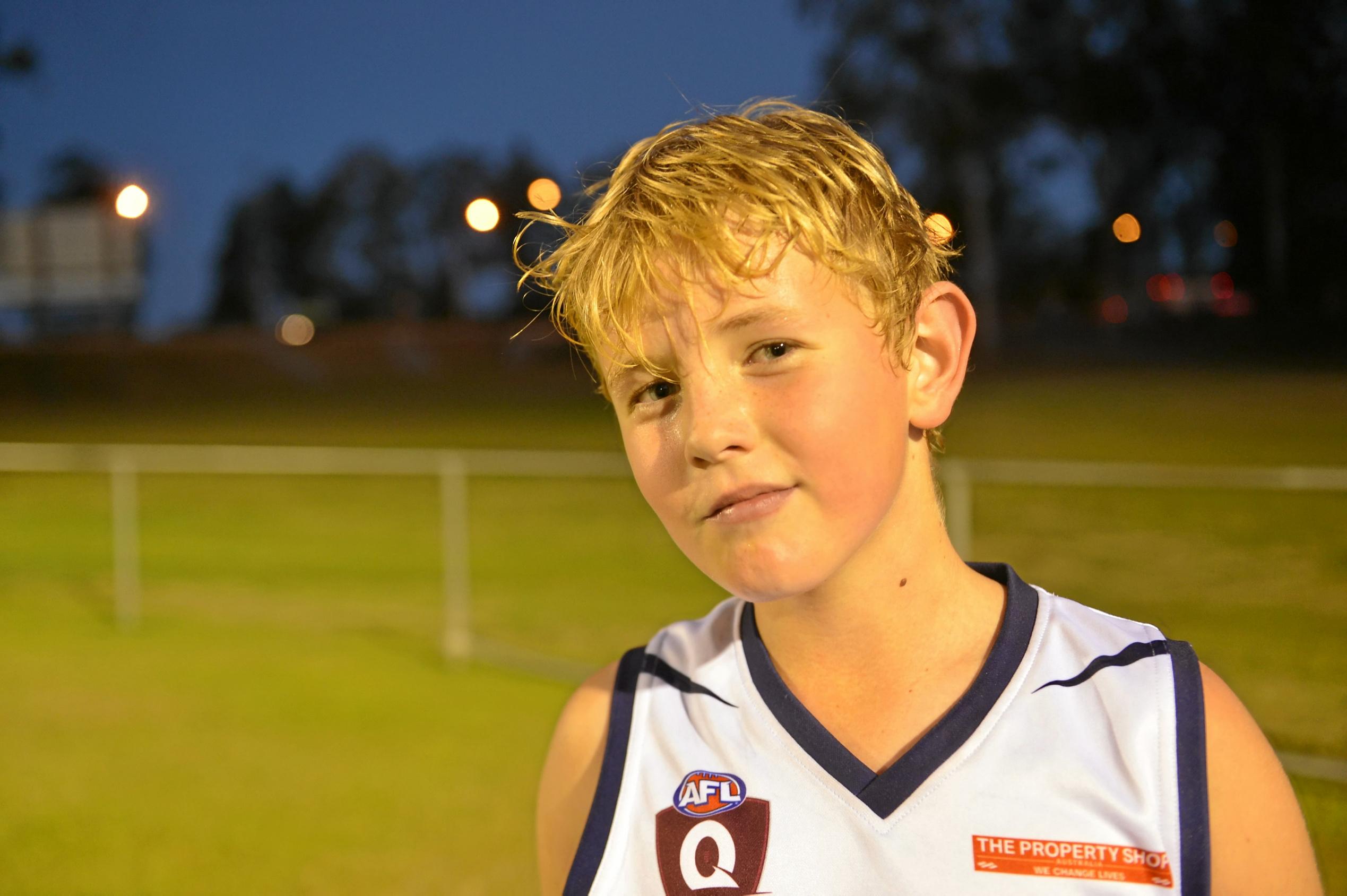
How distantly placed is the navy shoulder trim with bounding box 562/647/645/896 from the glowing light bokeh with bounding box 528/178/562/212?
1.93 ft

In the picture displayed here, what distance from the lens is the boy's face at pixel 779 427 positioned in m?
1.14

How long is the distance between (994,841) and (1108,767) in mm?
143

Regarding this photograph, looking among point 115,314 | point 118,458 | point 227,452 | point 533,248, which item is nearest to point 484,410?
point 227,452

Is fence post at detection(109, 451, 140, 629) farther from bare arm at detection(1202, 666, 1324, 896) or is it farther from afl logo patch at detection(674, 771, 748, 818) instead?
bare arm at detection(1202, 666, 1324, 896)

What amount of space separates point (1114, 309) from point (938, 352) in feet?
116

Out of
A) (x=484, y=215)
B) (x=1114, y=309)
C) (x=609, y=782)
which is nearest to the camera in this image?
(x=609, y=782)

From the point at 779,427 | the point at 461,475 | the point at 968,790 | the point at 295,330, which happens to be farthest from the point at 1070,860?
the point at 295,330

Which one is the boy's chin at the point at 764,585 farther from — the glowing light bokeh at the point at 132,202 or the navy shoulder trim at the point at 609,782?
the glowing light bokeh at the point at 132,202

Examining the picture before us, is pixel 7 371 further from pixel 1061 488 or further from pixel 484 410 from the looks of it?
pixel 1061 488

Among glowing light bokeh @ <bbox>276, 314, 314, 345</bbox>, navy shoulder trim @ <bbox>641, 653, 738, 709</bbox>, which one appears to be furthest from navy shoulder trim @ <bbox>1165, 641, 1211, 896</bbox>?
glowing light bokeh @ <bbox>276, 314, 314, 345</bbox>

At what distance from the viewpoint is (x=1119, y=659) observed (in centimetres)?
125

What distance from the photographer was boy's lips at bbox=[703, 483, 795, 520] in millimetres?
1146

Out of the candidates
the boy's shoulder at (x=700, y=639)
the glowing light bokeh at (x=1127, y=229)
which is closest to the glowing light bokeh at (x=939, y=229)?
the boy's shoulder at (x=700, y=639)

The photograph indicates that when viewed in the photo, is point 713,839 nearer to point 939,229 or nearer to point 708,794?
point 708,794
